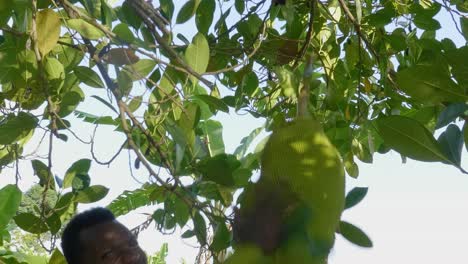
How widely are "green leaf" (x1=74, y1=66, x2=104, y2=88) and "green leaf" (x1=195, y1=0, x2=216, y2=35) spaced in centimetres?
33

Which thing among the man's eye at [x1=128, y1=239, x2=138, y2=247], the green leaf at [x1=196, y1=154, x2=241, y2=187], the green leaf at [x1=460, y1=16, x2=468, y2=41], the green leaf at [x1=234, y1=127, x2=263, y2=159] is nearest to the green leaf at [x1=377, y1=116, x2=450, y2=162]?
the green leaf at [x1=196, y1=154, x2=241, y2=187]

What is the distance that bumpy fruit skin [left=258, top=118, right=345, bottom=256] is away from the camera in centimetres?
72

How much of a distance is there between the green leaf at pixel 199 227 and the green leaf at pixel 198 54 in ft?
1.12

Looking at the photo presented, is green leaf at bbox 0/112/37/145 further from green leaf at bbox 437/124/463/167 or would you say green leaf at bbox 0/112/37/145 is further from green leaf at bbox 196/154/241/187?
green leaf at bbox 437/124/463/167

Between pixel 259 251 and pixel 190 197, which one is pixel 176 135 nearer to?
pixel 190 197

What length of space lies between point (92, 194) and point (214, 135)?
0.34 m

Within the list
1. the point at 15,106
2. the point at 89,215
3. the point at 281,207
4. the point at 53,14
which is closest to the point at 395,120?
the point at 281,207

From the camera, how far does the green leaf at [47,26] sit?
131cm

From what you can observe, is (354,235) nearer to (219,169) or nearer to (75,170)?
(219,169)

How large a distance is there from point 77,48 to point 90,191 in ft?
1.10

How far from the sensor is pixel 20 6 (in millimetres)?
1396

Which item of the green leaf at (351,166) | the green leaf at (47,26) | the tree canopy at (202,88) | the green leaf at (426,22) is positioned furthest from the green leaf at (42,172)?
the green leaf at (426,22)

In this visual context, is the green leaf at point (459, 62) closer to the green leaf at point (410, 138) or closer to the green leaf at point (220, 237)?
the green leaf at point (410, 138)

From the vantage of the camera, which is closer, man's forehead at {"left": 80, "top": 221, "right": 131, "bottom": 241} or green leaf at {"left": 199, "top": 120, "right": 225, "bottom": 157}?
man's forehead at {"left": 80, "top": 221, "right": 131, "bottom": 241}
